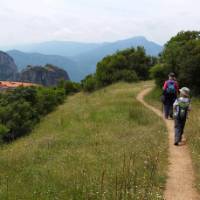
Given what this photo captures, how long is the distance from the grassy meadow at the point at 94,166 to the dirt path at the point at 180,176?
243mm

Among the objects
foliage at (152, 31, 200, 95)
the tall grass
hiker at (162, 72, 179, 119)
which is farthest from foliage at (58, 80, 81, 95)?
hiker at (162, 72, 179, 119)

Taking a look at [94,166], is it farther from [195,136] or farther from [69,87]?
[69,87]

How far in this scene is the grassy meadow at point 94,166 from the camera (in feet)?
29.4

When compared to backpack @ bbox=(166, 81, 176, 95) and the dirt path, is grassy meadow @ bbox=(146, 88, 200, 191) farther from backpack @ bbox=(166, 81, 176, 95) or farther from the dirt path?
backpack @ bbox=(166, 81, 176, 95)

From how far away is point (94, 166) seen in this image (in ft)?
38.1

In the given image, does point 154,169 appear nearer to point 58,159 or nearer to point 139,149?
point 139,149

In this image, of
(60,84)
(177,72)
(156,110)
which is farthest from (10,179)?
(60,84)

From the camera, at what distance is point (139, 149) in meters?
13.6

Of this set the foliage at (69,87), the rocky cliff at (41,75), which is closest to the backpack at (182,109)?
the foliage at (69,87)

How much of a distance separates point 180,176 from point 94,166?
256 centimetres

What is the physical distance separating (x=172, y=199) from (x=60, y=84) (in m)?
65.2

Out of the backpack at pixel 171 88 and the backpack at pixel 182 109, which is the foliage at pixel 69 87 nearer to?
the backpack at pixel 171 88

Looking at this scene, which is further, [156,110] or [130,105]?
[130,105]

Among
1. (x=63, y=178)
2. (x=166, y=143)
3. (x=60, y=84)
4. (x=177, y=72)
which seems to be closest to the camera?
(x=63, y=178)
